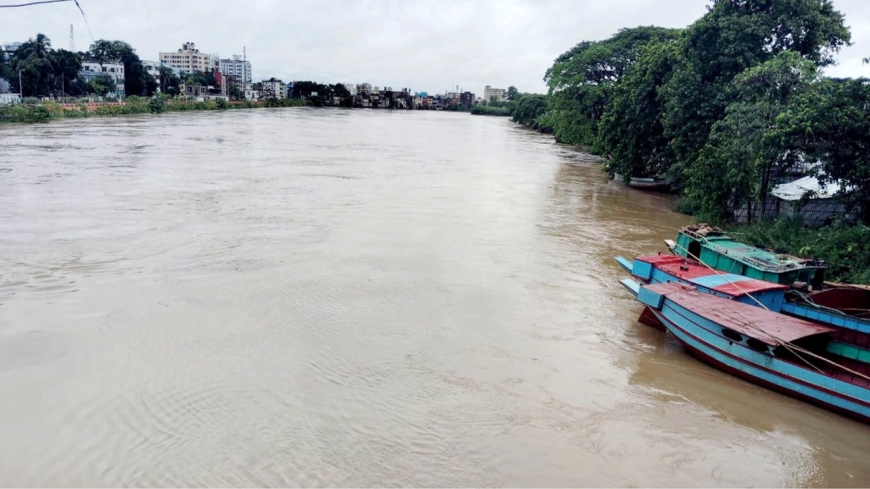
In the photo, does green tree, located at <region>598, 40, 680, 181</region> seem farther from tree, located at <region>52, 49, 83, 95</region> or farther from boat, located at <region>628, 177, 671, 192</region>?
tree, located at <region>52, 49, 83, 95</region>

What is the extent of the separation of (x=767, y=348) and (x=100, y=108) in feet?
212

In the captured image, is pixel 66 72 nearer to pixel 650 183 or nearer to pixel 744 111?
pixel 650 183

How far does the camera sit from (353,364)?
8.47 metres

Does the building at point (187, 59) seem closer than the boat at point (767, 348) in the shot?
No

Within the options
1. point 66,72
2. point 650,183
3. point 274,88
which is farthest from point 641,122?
point 274,88

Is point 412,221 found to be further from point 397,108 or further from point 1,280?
point 397,108

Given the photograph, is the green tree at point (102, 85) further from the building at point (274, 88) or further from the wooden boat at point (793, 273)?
the wooden boat at point (793, 273)

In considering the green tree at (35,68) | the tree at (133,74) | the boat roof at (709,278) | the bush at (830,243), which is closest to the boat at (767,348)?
the boat roof at (709,278)

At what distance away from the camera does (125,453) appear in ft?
20.6

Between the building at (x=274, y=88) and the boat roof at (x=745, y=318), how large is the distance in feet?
465

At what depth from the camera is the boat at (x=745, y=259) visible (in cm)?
974

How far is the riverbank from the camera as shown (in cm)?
4600

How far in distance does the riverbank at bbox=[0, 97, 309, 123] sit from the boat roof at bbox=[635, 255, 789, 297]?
163 feet

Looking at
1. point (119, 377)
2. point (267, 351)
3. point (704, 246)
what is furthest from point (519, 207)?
point (119, 377)
